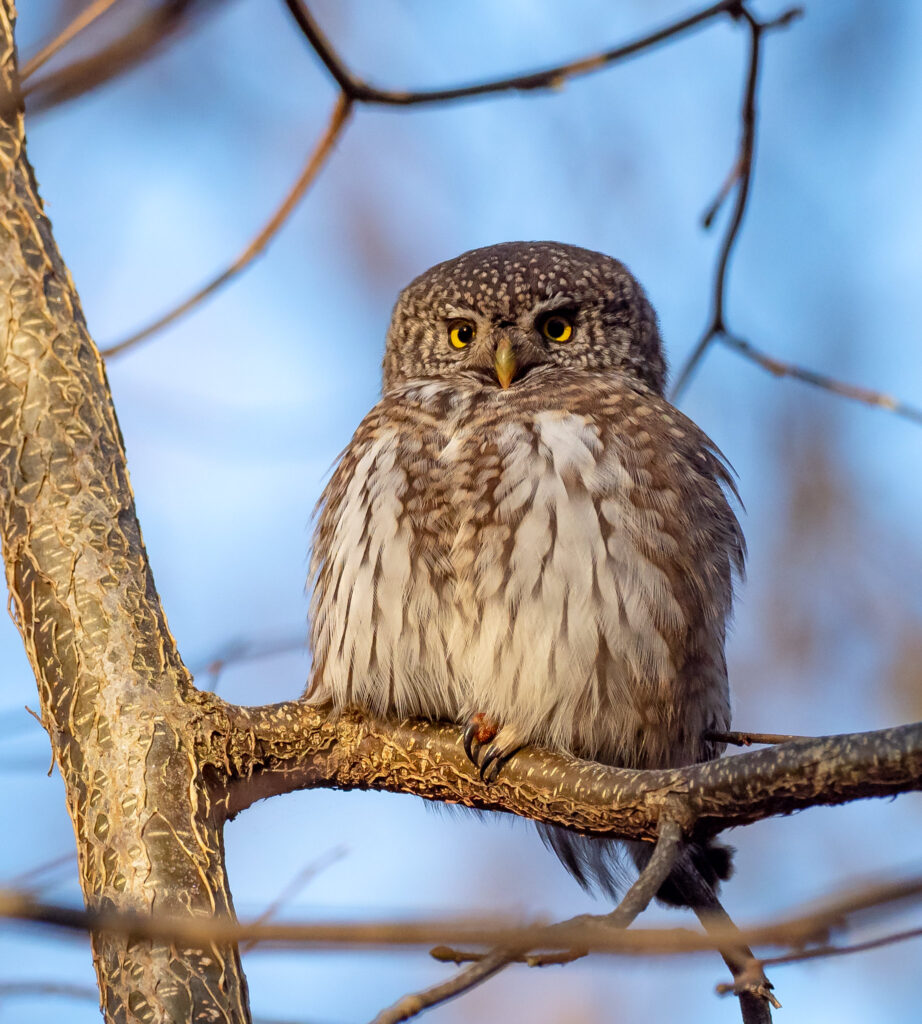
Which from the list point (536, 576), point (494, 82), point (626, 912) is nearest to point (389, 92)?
point (494, 82)

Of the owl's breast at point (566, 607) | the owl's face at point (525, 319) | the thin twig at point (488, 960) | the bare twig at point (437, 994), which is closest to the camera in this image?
the thin twig at point (488, 960)

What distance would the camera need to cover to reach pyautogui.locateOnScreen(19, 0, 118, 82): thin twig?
7.40 feet

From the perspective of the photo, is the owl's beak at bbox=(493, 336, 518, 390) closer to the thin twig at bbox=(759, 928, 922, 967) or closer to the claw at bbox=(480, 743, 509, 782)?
the claw at bbox=(480, 743, 509, 782)

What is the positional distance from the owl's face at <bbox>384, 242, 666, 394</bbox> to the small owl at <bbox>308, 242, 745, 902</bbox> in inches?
16.7

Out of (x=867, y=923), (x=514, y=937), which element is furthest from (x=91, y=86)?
(x=867, y=923)

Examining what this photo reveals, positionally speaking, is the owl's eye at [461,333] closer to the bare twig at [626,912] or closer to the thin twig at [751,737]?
the thin twig at [751,737]

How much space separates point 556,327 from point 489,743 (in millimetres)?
1834

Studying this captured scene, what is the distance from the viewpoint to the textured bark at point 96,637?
240 cm

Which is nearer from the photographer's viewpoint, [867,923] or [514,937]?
[867,923]

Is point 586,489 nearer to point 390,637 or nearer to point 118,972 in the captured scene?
point 390,637

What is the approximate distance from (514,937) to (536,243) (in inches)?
151

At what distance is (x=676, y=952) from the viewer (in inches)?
42.0

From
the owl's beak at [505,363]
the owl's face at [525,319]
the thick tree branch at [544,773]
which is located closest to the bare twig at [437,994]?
the thick tree branch at [544,773]

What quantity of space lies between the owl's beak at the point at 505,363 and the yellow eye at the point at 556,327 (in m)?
0.26
